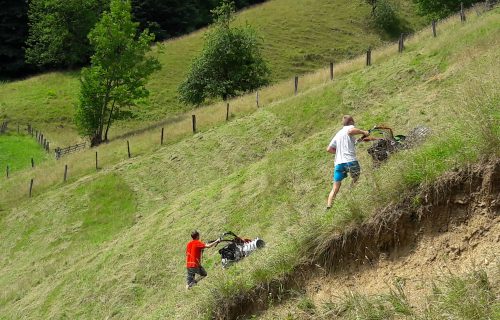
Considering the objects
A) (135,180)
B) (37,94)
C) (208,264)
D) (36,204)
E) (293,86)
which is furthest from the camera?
(37,94)

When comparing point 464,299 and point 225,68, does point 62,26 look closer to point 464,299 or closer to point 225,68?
point 225,68

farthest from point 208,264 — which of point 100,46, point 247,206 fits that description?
point 100,46

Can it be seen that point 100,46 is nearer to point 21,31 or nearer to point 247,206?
point 247,206

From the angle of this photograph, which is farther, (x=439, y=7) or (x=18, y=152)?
(x=439, y=7)

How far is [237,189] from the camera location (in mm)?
18375

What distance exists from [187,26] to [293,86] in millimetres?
48556

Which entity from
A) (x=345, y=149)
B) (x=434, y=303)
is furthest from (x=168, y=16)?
(x=434, y=303)

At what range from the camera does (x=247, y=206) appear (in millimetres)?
16312

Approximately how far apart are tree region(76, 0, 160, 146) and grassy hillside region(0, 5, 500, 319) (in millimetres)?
8325

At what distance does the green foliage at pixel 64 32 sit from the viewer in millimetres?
65562

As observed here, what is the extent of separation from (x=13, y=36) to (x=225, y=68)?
40.8 m

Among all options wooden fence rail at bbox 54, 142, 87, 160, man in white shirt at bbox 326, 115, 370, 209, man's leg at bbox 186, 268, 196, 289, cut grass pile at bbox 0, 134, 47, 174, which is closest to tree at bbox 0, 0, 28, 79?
cut grass pile at bbox 0, 134, 47, 174

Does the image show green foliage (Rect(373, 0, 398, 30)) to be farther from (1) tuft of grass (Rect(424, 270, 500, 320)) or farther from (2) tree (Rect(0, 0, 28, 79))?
(1) tuft of grass (Rect(424, 270, 500, 320))

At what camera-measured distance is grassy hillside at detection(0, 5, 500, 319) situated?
25.1ft
